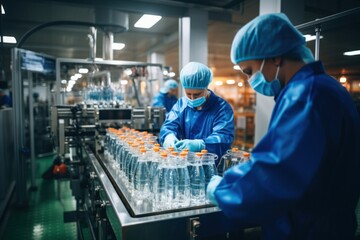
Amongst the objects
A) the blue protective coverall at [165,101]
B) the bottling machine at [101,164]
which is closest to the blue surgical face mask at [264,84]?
the bottling machine at [101,164]

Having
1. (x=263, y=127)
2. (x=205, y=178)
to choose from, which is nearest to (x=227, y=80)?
Answer: (x=263, y=127)

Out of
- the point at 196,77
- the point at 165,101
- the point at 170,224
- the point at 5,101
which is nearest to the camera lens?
the point at 170,224

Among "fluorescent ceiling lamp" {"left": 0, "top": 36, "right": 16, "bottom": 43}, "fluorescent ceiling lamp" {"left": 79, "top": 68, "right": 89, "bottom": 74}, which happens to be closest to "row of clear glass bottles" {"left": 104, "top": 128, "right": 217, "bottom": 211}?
"fluorescent ceiling lamp" {"left": 79, "top": 68, "right": 89, "bottom": 74}

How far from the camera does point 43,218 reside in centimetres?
347

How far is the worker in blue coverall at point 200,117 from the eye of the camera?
1990 mm

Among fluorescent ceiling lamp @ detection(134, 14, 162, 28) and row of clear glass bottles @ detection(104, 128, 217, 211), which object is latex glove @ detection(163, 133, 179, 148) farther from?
fluorescent ceiling lamp @ detection(134, 14, 162, 28)

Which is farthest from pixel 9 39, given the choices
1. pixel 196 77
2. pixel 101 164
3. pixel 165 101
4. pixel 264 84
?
pixel 264 84

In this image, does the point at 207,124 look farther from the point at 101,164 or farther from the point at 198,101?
the point at 101,164

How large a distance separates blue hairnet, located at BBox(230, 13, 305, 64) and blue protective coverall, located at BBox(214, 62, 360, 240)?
0.37 ft

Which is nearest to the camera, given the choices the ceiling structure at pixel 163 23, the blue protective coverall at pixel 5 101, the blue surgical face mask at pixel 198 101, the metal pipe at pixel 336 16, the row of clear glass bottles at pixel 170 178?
the row of clear glass bottles at pixel 170 178

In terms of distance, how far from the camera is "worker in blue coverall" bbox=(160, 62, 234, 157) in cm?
199

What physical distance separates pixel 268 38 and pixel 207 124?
1226mm

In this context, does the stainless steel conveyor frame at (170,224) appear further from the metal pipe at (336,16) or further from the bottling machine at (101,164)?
the metal pipe at (336,16)

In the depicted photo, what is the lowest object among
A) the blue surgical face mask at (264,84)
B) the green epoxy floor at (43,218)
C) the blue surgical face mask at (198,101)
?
the green epoxy floor at (43,218)
